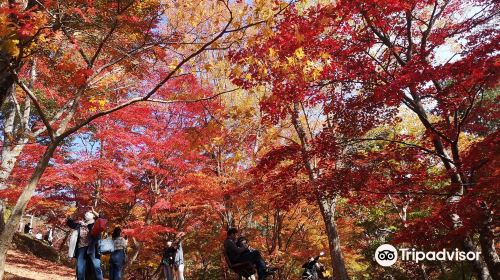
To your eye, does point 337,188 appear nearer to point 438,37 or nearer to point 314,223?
point 438,37

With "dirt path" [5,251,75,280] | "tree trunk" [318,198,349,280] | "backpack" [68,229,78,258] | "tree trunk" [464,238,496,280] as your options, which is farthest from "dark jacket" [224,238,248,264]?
"dirt path" [5,251,75,280]

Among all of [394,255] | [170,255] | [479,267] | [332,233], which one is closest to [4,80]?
[170,255]

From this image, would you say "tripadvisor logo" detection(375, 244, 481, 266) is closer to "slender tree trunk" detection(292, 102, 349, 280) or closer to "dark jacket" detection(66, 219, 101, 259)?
"slender tree trunk" detection(292, 102, 349, 280)

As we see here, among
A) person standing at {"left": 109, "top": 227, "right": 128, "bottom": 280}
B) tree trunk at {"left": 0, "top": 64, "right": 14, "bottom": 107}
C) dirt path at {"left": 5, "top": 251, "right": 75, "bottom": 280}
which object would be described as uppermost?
tree trunk at {"left": 0, "top": 64, "right": 14, "bottom": 107}

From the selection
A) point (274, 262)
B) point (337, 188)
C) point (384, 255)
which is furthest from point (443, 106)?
point (274, 262)

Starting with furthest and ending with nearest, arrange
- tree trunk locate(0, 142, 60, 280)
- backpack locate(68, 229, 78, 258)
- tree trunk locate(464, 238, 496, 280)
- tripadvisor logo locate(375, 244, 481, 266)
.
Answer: tripadvisor logo locate(375, 244, 481, 266) < tree trunk locate(464, 238, 496, 280) < backpack locate(68, 229, 78, 258) < tree trunk locate(0, 142, 60, 280)

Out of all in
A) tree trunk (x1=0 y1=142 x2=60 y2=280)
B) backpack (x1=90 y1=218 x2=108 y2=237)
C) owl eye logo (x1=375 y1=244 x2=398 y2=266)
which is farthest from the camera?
owl eye logo (x1=375 y1=244 x2=398 y2=266)

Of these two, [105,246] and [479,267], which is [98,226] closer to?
[105,246]

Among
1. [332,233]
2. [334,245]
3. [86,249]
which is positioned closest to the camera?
[86,249]

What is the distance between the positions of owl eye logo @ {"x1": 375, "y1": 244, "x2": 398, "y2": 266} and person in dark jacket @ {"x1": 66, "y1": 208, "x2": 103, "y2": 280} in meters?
7.62

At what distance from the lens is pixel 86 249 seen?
6488mm

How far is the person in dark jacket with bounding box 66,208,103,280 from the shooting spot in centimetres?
640

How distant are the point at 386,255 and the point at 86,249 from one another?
28.5ft

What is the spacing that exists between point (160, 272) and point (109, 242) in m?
9.84
